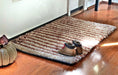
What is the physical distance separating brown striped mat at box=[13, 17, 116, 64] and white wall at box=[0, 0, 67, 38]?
134 millimetres

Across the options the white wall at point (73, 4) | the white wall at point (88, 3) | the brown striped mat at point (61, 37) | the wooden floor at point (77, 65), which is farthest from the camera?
the white wall at point (88, 3)

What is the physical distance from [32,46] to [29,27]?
2.01 ft

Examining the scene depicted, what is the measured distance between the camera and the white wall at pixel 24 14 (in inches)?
107

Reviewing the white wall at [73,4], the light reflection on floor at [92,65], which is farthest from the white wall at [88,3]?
the light reflection on floor at [92,65]

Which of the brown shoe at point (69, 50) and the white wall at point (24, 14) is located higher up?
the white wall at point (24, 14)

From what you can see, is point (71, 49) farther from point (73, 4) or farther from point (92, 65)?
point (73, 4)

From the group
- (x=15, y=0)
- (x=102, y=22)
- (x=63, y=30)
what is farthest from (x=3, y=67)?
(x=102, y=22)

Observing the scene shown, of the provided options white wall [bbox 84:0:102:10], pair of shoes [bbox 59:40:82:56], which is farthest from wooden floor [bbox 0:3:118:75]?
white wall [bbox 84:0:102:10]

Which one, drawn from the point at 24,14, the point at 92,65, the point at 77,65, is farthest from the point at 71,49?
the point at 24,14

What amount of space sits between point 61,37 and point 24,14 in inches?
27.3

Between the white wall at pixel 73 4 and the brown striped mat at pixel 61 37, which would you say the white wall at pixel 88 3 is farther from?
the brown striped mat at pixel 61 37

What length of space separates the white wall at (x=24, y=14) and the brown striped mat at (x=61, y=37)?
13 cm

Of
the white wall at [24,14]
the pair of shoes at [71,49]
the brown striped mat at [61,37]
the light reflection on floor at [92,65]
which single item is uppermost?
the white wall at [24,14]

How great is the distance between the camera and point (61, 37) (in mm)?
2961
